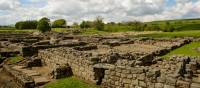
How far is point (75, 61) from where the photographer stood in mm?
16688

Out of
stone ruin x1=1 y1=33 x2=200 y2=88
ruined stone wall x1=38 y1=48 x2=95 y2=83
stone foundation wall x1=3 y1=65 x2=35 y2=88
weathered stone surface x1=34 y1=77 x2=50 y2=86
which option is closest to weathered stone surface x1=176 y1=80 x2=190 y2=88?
stone ruin x1=1 y1=33 x2=200 y2=88

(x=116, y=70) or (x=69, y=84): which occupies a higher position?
(x=116, y=70)

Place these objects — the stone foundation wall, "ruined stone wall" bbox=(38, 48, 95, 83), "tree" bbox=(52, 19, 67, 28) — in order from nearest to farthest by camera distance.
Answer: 1. "ruined stone wall" bbox=(38, 48, 95, 83)
2. the stone foundation wall
3. "tree" bbox=(52, 19, 67, 28)

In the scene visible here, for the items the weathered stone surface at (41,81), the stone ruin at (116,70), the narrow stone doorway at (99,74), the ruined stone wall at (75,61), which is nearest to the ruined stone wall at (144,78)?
the stone ruin at (116,70)

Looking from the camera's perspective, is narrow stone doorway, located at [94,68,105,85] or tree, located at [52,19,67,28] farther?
tree, located at [52,19,67,28]

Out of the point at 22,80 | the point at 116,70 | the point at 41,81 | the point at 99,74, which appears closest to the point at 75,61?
the point at 41,81

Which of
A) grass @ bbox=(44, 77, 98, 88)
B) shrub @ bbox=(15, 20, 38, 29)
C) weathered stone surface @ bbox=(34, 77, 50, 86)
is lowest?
weathered stone surface @ bbox=(34, 77, 50, 86)

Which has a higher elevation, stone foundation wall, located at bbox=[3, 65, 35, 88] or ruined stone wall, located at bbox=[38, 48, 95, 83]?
ruined stone wall, located at bbox=[38, 48, 95, 83]

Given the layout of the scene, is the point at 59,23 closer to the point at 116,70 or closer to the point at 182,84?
the point at 116,70

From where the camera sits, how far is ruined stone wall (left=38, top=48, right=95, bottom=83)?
15180 millimetres

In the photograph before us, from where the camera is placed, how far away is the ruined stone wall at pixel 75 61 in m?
15.2

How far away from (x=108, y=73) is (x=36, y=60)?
32.4 feet

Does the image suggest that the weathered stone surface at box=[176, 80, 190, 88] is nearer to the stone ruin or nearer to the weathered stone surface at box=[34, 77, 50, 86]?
the stone ruin


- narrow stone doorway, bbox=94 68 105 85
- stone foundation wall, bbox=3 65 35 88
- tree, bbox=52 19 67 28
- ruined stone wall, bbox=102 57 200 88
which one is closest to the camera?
ruined stone wall, bbox=102 57 200 88
